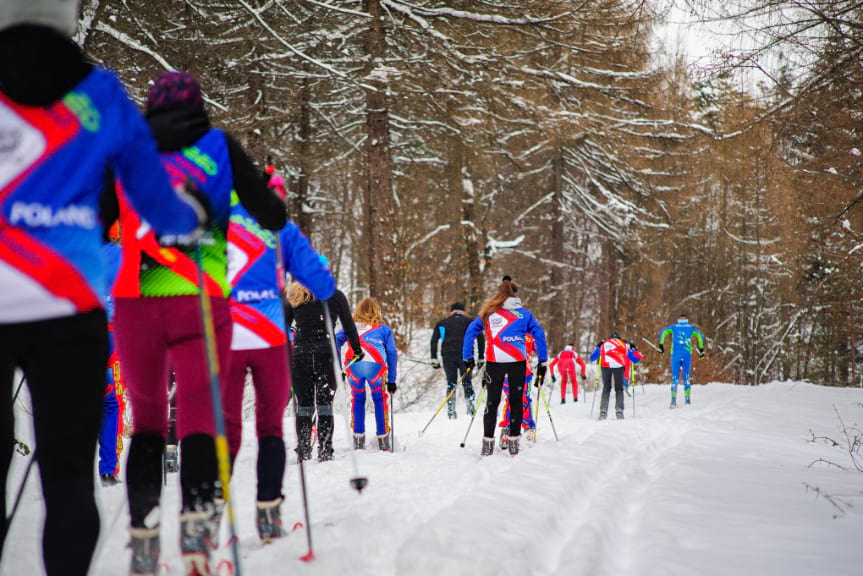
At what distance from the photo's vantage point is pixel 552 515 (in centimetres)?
417

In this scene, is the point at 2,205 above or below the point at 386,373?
above

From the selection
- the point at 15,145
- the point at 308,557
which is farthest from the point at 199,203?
the point at 308,557

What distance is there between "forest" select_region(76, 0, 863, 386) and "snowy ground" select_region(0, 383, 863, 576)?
14.1 ft

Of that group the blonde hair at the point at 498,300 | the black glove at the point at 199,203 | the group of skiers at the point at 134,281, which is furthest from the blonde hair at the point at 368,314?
the black glove at the point at 199,203

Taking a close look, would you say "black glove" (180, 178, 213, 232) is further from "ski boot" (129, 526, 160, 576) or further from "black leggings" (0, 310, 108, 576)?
"ski boot" (129, 526, 160, 576)

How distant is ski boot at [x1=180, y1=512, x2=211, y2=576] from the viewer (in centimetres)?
248

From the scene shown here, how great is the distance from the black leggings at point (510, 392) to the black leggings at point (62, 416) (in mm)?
5593

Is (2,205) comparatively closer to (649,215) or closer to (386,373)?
(386,373)

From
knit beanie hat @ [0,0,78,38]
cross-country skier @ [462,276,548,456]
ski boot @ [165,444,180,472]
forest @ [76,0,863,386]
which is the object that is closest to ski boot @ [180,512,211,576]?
knit beanie hat @ [0,0,78,38]

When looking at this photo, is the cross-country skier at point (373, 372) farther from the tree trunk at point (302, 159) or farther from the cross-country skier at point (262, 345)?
the tree trunk at point (302, 159)

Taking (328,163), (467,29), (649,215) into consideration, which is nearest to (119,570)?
(467,29)

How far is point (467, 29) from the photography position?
1122 centimetres

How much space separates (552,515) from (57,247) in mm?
3273

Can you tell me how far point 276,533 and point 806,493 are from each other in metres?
4.07
